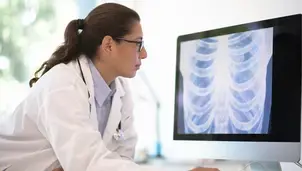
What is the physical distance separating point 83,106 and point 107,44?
292 mm

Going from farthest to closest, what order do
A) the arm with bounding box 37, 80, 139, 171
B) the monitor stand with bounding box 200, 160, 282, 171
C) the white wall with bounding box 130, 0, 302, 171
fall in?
the white wall with bounding box 130, 0, 302, 171
the monitor stand with bounding box 200, 160, 282, 171
the arm with bounding box 37, 80, 139, 171

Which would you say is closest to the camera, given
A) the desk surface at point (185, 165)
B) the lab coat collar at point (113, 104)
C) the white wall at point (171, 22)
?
the lab coat collar at point (113, 104)

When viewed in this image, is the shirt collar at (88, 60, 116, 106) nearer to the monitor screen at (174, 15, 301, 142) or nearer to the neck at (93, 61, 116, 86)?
the neck at (93, 61, 116, 86)

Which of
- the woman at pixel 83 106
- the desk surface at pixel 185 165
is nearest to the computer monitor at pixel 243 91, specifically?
the desk surface at pixel 185 165

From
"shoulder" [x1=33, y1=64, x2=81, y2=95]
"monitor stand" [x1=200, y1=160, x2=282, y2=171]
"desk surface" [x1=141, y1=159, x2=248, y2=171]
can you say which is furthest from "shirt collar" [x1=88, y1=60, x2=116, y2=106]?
"monitor stand" [x1=200, y1=160, x2=282, y2=171]

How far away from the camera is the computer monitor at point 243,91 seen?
1.44 metres

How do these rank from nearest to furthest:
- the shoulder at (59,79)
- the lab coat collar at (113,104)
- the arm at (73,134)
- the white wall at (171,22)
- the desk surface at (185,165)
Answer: the arm at (73,134) → the shoulder at (59,79) → the lab coat collar at (113,104) → the desk surface at (185,165) → the white wall at (171,22)

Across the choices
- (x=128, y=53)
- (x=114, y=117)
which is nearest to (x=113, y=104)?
(x=114, y=117)

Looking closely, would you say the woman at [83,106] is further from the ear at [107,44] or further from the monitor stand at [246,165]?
the monitor stand at [246,165]

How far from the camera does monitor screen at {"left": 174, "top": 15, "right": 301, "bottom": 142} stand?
1448 mm

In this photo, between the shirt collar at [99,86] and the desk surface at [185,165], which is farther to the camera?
the desk surface at [185,165]

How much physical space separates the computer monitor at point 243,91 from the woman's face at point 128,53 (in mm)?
299

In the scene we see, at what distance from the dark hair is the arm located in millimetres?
243

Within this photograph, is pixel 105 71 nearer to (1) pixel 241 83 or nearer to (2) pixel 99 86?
(2) pixel 99 86
